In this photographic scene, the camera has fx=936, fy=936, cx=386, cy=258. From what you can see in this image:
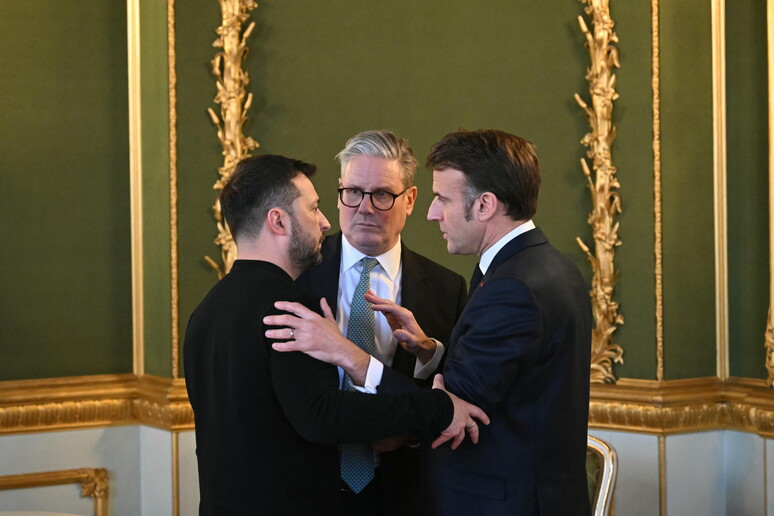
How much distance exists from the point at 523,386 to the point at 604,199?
1925 millimetres

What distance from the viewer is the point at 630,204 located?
13.1 ft

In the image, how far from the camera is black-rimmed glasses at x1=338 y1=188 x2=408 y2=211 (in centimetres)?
285

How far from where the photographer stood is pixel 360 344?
9.00ft

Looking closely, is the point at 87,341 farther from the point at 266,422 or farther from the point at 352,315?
the point at 266,422

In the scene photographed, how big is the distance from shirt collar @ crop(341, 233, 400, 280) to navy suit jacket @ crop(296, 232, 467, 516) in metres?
0.02

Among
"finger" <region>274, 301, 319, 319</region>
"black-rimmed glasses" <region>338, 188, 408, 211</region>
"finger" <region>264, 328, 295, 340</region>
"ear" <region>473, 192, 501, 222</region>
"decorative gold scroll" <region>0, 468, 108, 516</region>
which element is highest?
"black-rimmed glasses" <region>338, 188, 408, 211</region>

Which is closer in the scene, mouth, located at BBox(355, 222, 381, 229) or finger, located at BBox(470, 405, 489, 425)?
finger, located at BBox(470, 405, 489, 425)

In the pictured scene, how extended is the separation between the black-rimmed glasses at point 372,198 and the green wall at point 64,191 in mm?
1883

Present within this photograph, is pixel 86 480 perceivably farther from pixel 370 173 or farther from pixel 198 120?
pixel 370 173

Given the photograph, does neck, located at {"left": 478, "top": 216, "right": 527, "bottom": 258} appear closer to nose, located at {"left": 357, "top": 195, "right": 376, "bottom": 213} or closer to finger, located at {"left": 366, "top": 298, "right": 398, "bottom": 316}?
finger, located at {"left": 366, "top": 298, "right": 398, "bottom": 316}

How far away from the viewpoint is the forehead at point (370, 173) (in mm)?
2875

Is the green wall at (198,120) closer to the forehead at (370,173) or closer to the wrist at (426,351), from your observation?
the forehead at (370,173)

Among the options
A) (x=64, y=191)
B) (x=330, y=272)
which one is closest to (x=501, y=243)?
(x=330, y=272)

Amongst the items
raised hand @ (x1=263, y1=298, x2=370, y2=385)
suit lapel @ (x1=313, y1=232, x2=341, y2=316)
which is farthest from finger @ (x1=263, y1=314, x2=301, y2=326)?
suit lapel @ (x1=313, y1=232, x2=341, y2=316)
